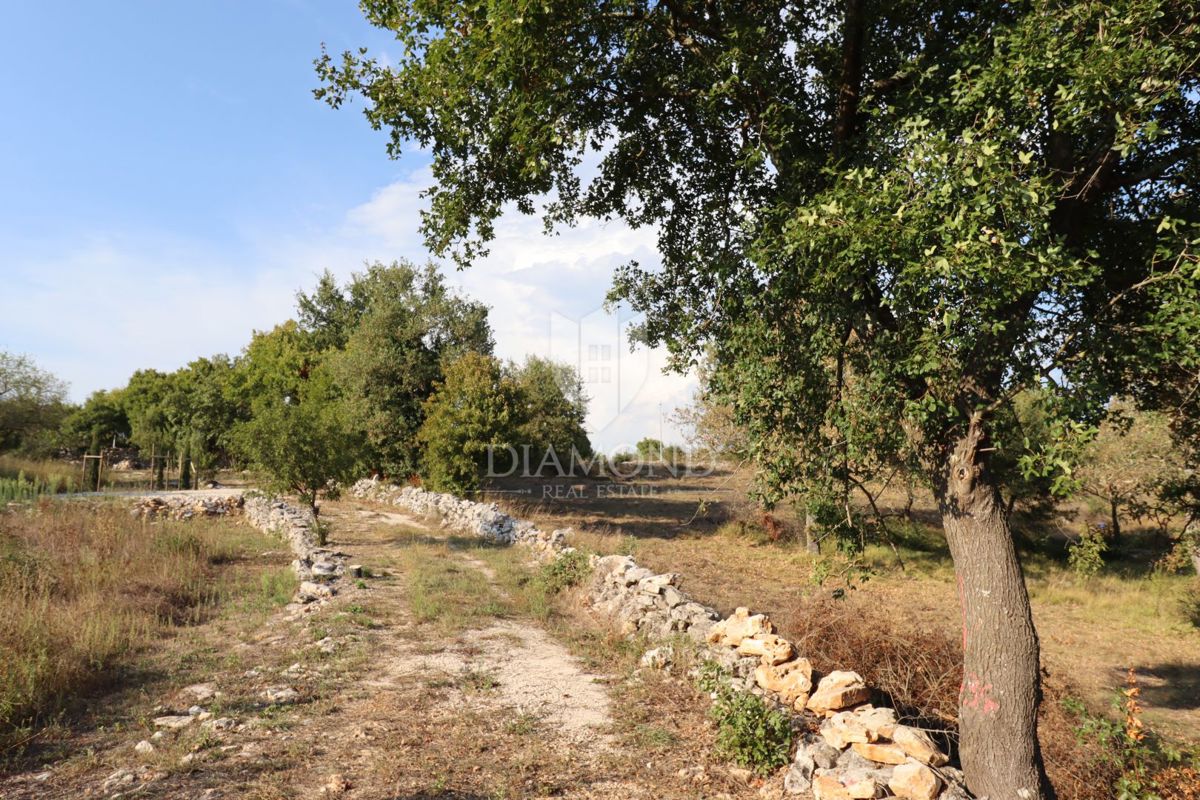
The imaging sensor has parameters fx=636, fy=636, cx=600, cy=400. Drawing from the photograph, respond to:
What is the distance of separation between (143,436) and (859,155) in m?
38.8

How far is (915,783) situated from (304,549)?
14162 millimetres

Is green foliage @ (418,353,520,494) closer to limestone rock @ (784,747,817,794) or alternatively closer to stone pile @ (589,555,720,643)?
stone pile @ (589,555,720,643)

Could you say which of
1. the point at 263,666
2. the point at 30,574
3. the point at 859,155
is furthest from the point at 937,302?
the point at 30,574

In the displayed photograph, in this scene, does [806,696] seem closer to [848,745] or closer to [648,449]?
[848,745]

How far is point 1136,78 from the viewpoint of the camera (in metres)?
4.48

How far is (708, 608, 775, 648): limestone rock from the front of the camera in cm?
772

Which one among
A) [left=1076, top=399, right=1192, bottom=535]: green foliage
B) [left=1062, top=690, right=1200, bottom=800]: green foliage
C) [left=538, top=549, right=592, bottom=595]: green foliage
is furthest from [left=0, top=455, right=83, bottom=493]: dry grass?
[left=1076, top=399, right=1192, bottom=535]: green foliage

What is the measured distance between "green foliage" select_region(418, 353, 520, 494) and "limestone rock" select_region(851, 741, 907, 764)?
20070 mm

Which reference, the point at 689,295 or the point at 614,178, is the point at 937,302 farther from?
the point at 614,178

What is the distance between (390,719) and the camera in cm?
652

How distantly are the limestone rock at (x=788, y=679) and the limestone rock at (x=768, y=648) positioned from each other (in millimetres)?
73

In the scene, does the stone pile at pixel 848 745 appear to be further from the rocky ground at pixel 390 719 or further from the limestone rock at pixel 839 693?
the rocky ground at pixel 390 719

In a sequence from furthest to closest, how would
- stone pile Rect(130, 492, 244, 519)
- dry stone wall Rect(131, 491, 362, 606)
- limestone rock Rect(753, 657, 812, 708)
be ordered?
stone pile Rect(130, 492, 244, 519) < dry stone wall Rect(131, 491, 362, 606) < limestone rock Rect(753, 657, 812, 708)

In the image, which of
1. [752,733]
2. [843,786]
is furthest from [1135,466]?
[843,786]
